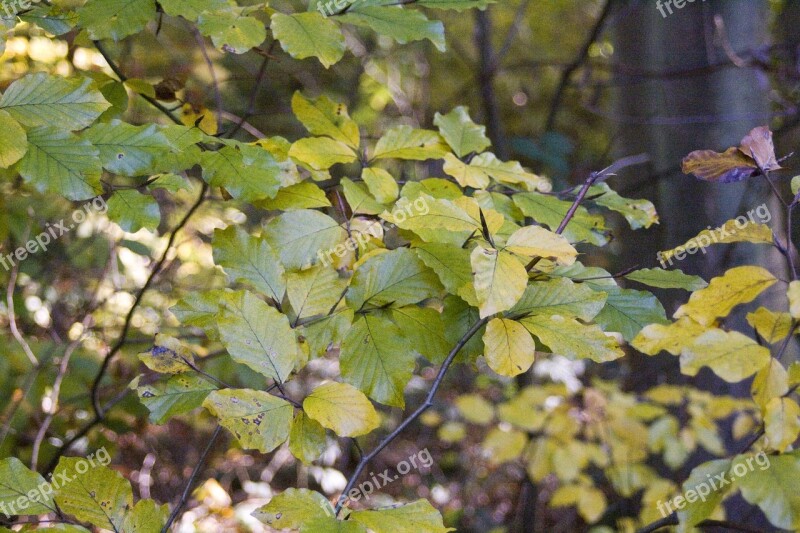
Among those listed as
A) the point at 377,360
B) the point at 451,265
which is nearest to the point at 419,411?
the point at 377,360

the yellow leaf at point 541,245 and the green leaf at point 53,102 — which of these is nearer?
the yellow leaf at point 541,245

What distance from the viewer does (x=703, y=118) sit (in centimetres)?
243

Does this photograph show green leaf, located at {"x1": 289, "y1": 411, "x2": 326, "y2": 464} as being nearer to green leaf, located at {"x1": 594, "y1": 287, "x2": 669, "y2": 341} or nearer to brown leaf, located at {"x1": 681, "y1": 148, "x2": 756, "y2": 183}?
green leaf, located at {"x1": 594, "y1": 287, "x2": 669, "y2": 341}

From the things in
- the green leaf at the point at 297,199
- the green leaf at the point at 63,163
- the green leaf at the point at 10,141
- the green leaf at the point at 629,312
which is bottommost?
the green leaf at the point at 629,312

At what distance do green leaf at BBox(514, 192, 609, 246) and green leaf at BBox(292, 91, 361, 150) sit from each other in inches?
11.2

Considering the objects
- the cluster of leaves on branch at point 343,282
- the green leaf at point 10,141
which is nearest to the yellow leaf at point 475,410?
the cluster of leaves on branch at point 343,282

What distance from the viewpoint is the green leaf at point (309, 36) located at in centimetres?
87

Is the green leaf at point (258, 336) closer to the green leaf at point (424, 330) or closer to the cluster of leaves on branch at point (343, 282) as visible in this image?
the cluster of leaves on branch at point (343, 282)

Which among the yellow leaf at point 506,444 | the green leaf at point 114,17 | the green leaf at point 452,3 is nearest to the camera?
the green leaf at point 114,17

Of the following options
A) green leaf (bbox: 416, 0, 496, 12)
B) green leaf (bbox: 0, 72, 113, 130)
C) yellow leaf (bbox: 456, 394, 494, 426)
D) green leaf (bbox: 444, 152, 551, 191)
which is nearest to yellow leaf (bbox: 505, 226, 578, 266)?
green leaf (bbox: 444, 152, 551, 191)

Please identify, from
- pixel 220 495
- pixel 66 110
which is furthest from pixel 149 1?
pixel 220 495

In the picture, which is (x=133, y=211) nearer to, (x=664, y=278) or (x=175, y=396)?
(x=175, y=396)

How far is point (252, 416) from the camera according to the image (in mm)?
685

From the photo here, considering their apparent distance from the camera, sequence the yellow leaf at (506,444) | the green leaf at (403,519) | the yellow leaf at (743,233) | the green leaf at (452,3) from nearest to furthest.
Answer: the green leaf at (403,519)
the yellow leaf at (743,233)
the green leaf at (452,3)
the yellow leaf at (506,444)
